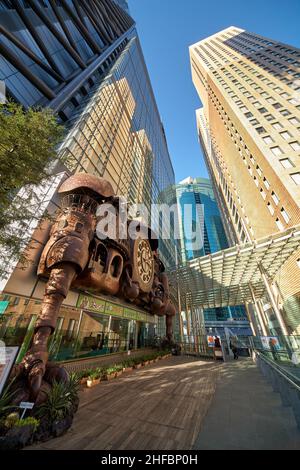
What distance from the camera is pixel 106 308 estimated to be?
34.5ft

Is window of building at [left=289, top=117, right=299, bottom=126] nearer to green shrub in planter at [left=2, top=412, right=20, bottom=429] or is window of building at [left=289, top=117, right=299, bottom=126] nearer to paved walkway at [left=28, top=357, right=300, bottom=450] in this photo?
paved walkway at [left=28, top=357, right=300, bottom=450]

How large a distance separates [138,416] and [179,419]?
3.37 feet

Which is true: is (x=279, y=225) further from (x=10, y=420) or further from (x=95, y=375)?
(x=10, y=420)

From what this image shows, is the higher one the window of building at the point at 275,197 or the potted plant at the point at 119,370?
the window of building at the point at 275,197

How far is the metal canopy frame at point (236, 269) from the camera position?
14.2m

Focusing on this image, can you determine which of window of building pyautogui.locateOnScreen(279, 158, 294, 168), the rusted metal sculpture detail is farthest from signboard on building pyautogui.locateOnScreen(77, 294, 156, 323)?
window of building pyautogui.locateOnScreen(279, 158, 294, 168)

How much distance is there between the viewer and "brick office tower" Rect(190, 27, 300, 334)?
683 inches

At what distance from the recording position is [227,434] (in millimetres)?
3566

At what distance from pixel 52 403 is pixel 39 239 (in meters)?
5.58

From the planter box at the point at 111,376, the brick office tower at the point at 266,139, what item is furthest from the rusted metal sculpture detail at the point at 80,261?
the brick office tower at the point at 266,139

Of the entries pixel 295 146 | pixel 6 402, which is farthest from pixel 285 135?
pixel 6 402

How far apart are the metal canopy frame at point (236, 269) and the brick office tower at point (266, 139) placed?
Answer: 1.73 meters

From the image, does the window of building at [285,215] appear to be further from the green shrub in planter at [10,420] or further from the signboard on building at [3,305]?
the signboard on building at [3,305]
